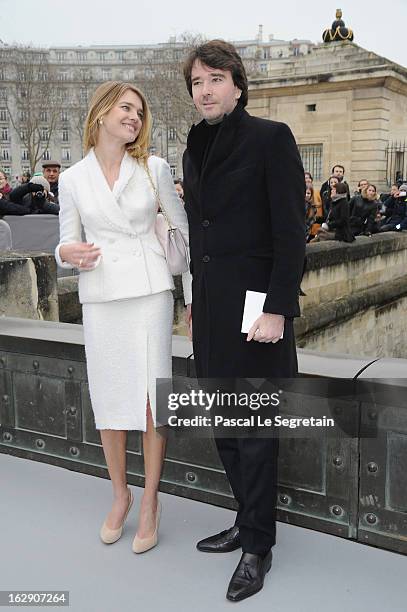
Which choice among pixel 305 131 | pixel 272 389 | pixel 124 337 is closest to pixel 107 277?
pixel 124 337

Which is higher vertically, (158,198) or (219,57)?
(219,57)

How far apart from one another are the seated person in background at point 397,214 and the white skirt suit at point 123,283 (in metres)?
12.4

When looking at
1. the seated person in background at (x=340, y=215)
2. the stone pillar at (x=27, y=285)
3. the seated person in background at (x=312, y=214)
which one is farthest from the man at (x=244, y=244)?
the seated person in background at (x=312, y=214)

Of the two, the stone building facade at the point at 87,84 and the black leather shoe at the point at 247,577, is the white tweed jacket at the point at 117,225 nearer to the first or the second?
the black leather shoe at the point at 247,577

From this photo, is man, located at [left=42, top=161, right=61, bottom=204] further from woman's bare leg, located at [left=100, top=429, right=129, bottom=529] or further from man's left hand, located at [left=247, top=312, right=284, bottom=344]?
man's left hand, located at [left=247, top=312, right=284, bottom=344]

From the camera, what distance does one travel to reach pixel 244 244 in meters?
2.70

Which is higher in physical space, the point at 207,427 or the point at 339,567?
the point at 207,427

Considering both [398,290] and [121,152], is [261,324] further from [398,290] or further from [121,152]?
[398,290]

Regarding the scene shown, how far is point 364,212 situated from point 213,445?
35.0 ft

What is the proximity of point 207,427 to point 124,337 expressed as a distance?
80 cm

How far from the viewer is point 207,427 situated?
3459mm

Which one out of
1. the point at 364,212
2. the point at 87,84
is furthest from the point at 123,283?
the point at 87,84

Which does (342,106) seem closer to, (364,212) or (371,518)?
(364,212)

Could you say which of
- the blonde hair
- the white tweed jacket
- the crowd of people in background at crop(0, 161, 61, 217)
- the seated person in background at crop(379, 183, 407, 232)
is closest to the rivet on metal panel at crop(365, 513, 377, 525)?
the white tweed jacket
